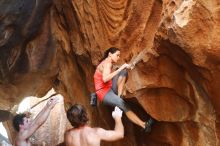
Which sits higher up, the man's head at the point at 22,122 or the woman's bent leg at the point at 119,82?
the woman's bent leg at the point at 119,82

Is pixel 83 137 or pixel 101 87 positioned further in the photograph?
pixel 101 87

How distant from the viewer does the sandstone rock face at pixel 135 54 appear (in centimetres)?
503

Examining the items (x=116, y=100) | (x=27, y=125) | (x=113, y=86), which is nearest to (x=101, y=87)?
(x=113, y=86)

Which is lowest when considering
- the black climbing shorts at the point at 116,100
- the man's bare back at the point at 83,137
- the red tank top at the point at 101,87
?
the man's bare back at the point at 83,137

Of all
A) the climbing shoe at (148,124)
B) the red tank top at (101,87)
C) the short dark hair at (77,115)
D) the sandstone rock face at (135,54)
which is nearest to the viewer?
the sandstone rock face at (135,54)

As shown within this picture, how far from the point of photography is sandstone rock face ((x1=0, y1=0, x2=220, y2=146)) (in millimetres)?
5027

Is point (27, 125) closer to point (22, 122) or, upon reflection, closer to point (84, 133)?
Answer: point (22, 122)

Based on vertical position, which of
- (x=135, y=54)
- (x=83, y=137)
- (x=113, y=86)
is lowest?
(x=83, y=137)

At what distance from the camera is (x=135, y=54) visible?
21.5ft

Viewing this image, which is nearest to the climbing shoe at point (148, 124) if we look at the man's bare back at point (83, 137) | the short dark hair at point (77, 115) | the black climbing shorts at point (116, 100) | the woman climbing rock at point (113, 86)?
the woman climbing rock at point (113, 86)

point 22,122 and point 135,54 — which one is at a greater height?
point 135,54

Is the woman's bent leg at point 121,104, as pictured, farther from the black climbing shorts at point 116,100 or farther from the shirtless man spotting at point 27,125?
the shirtless man spotting at point 27,125

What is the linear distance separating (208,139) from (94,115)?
342 centimetres

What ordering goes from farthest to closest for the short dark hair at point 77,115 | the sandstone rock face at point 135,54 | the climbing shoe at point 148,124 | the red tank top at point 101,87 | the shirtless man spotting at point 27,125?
the shirtless man spotting at point 27,125, the red tank top at point 101,87, the climbing shoe at point 148,124, the short dark hair at point 77,115, the sandstone rock face at point 135,54
